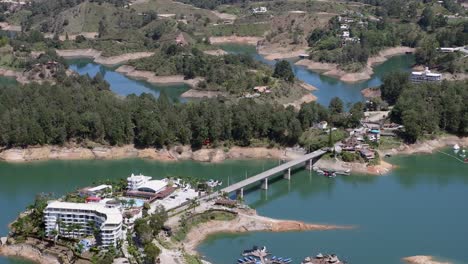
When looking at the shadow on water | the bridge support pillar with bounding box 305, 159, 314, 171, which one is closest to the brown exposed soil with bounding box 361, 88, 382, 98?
the shadow on water

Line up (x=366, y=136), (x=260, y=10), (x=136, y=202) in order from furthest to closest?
(x=260, y=10)
(x=366, y=136)
(x=136, y=202)

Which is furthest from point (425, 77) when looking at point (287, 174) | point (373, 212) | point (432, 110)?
point (373, 212)

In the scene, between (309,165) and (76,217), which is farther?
(309,165)

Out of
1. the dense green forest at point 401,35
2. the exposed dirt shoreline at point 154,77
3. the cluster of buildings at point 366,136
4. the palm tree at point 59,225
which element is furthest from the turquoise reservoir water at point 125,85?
the palm tree at point 59,225

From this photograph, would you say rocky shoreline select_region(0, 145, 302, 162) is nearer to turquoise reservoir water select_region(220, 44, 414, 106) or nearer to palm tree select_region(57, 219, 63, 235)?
palm tree select_region(57, 219, 63, 235)

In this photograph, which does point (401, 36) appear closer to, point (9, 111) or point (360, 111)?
point (360, 111)

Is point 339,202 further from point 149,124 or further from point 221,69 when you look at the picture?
point 221,69

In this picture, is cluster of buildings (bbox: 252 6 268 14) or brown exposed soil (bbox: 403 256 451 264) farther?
cluster of buildings (bbox: 252 6 268 14)

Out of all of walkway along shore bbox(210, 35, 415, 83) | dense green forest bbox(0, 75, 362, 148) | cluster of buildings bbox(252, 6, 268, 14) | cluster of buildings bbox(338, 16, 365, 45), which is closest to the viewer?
dense green forest bbox(0, 75, 362, 148)
